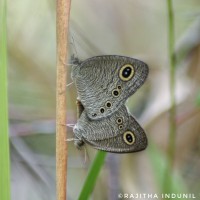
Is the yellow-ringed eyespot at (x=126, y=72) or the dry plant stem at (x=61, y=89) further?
the yellow-ringed eyespot at (x=126, y=72)

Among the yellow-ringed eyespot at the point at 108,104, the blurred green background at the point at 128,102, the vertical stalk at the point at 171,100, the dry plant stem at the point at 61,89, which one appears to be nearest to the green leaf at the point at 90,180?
the dry plant stem at the point at 61,89

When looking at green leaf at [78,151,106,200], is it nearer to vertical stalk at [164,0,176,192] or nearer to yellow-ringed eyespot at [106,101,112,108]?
yellow-ringed eyespot at [106,101,112,108]

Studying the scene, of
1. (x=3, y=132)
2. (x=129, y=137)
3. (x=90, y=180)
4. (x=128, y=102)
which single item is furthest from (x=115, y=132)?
(x=128, y=102)

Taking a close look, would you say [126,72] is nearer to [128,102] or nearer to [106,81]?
[106,81]

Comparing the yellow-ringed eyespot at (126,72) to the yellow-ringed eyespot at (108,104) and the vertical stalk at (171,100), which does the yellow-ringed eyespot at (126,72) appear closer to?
the yellow-ringed eyespot at (108,104)

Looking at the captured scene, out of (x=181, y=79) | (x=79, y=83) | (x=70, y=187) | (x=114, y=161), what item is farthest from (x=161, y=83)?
(x=79, y=83)

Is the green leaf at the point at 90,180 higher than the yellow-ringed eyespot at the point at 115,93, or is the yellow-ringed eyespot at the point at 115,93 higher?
the yellow-ringed eyespot at the point at 115,93

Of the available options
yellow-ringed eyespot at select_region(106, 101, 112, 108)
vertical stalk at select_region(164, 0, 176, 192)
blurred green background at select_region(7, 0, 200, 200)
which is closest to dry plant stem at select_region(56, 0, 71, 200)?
yellow-ringed eyespot at select_region(106, 101, 112, 108)

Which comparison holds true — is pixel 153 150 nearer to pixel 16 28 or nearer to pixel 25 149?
pixel 25 149
